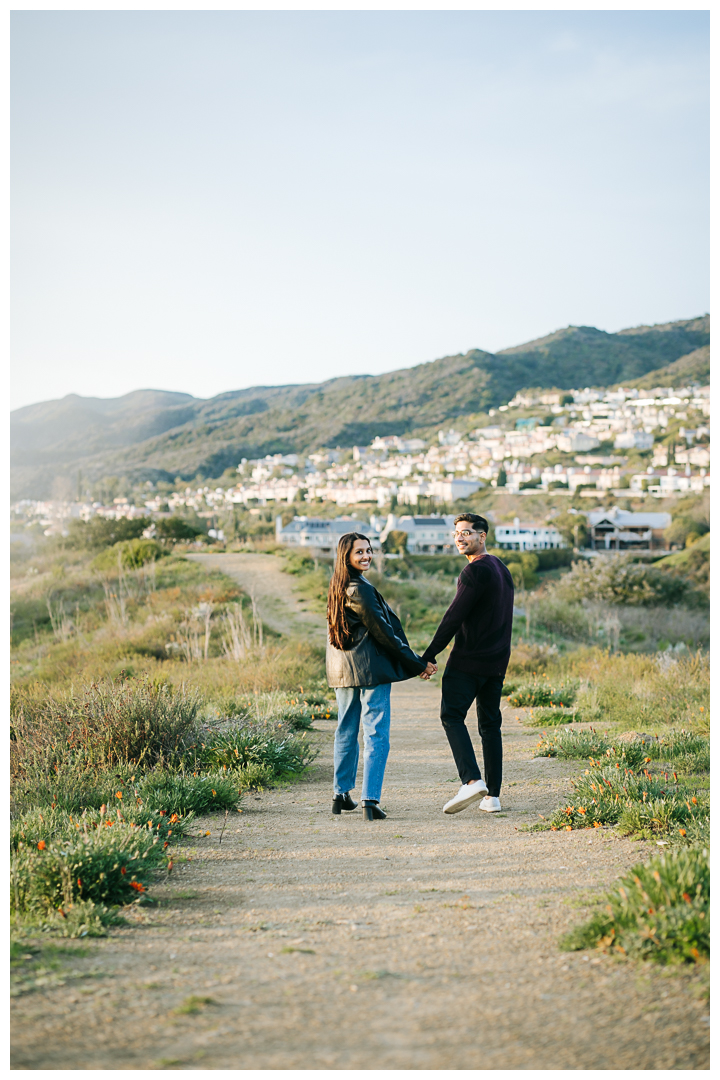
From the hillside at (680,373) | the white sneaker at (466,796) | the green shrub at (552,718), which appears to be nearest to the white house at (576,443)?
the hillside at (680,373)

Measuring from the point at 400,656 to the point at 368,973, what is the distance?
2544 mm

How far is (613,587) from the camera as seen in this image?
28.1 metres

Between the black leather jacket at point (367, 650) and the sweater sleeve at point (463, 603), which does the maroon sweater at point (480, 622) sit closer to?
the sweater sleeve at point (463, 603)

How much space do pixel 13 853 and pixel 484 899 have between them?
2.35 meters

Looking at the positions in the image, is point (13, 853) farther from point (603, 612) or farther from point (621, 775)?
point (603, 612)

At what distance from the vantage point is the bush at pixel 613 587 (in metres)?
27.6

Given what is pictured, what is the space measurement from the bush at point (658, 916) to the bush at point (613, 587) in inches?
943

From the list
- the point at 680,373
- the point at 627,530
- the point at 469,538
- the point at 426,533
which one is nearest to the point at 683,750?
the point at 469,538

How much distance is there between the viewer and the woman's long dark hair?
208 inches

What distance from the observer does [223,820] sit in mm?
5453

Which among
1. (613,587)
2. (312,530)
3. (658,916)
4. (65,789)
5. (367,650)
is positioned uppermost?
(312,530)

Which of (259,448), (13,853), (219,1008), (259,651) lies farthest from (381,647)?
(259,448)

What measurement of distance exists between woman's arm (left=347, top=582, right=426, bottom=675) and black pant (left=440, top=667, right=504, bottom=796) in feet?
1.08

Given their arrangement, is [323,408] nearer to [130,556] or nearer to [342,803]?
[130,556]
